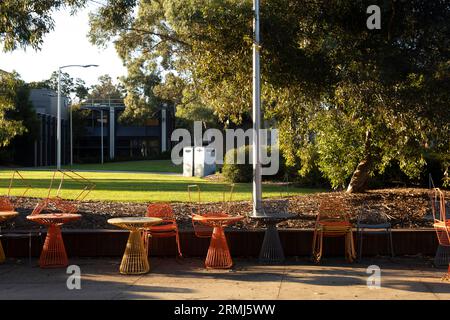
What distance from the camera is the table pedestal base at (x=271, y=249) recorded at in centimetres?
956

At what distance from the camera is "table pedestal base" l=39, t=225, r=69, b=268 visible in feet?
30.5

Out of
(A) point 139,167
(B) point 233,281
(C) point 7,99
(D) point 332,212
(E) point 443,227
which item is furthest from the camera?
(A) point 139,167

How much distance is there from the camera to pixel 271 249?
9.58 m

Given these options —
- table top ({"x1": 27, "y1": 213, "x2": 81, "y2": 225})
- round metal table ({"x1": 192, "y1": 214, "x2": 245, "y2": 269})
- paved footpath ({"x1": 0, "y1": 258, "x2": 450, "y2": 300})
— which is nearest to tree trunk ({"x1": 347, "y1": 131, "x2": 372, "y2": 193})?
paved footpath ({"x1": 0, "y1": 258, "x2": 450, "y2": 300})

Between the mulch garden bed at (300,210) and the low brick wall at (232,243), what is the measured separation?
55 centimetres

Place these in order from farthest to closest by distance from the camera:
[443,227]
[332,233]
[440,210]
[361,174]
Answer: [361,174] < [440,210] < [332,233] < [443,227]

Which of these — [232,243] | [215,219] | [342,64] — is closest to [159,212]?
[232,243]

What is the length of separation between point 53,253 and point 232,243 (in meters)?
2.91

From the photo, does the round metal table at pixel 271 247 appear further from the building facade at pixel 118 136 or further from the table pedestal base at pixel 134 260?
the building facade at pixel 118 136

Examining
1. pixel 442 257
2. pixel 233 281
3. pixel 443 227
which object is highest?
pixel 443 227

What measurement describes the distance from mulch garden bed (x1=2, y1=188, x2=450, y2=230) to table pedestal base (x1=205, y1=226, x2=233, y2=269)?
1769 mm

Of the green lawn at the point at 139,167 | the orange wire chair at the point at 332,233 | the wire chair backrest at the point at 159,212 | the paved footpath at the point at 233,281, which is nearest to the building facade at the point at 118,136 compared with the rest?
the green lawn at the point at 139,167

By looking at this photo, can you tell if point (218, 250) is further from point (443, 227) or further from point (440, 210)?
point (440, 210)

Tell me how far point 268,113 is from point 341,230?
539cm
